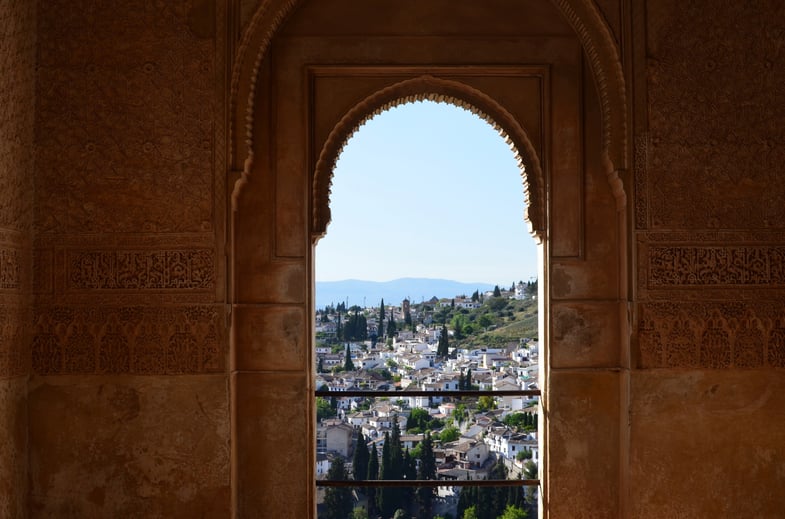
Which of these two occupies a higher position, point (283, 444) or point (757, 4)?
point (757, 4)

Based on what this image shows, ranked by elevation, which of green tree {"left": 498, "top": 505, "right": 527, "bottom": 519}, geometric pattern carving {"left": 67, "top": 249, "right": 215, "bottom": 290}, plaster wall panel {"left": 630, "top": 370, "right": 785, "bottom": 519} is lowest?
green tree {"left": 498, "top": 505, "right": 527, "bottom": 519}

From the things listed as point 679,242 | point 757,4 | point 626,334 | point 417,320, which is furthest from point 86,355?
point 757,4

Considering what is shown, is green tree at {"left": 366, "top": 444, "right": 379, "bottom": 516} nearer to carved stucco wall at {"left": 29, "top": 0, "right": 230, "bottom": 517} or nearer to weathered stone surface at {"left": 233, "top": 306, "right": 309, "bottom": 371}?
weathered stone surface at {"left": 233, "top": 306, "right": 309, "bottom": 371}

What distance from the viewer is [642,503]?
3.94 m

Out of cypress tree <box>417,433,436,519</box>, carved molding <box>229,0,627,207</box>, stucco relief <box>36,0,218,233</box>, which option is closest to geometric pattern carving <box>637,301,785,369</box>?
carved molding <box>229,0,627,207</box>

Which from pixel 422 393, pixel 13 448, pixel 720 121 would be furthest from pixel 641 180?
pixel 13 448

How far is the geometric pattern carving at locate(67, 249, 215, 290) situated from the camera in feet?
13.0

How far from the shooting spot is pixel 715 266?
13.1ft

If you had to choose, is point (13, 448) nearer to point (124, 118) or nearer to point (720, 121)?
point (124, 118)

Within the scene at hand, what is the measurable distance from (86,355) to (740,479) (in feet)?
12.5

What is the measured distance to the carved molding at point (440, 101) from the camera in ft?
14.1

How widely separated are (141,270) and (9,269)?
669 millimetres

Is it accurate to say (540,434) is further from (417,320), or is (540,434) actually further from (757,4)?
(757,4)

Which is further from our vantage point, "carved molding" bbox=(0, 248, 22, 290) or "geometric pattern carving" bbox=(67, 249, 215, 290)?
"geometric pattern carving" bbox=(67, 249, 215, 290)
